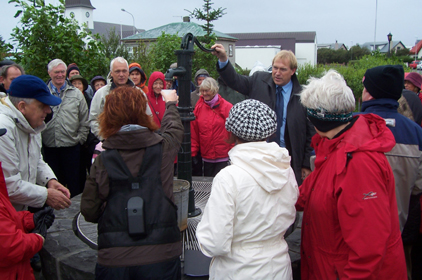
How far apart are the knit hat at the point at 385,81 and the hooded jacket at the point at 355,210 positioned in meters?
0.55

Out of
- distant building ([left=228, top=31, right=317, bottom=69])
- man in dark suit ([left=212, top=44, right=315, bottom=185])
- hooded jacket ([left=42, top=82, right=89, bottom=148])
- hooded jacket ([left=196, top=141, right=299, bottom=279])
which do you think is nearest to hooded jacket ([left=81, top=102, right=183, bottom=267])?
hooded jacket ([left=196, top=141, right=299, bottom=279])

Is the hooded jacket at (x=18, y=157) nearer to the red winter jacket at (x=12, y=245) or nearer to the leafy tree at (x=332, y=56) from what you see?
the red winter jacket at (x=12, y=245)

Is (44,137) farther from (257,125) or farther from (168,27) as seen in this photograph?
(168,27)

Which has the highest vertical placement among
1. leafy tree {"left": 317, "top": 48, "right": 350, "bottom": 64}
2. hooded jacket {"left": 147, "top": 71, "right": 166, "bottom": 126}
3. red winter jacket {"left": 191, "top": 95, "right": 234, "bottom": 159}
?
leafy tree {"left": 317, "top": 48, "right": 350, "bottom": 64}

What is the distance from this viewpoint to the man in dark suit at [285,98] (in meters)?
3.49

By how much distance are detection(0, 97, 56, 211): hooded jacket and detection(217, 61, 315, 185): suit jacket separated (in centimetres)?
188

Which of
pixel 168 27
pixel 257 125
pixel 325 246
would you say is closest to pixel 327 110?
pixel 257 125

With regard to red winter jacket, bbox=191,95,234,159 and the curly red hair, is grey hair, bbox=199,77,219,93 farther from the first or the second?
the curly red hair

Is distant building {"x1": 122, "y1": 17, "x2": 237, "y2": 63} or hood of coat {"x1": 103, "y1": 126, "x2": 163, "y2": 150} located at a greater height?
distant building {"x1": 122, "y1": 17, "x2": 237, "y2": 63}

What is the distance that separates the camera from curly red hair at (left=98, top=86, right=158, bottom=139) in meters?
2.02

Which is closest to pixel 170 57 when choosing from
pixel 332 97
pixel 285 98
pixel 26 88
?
pixel 285 98

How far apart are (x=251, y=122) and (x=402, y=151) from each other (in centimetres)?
130

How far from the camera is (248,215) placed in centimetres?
182

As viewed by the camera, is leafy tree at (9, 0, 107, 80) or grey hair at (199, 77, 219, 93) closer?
grey hair at (199, 77, 219, 93)
